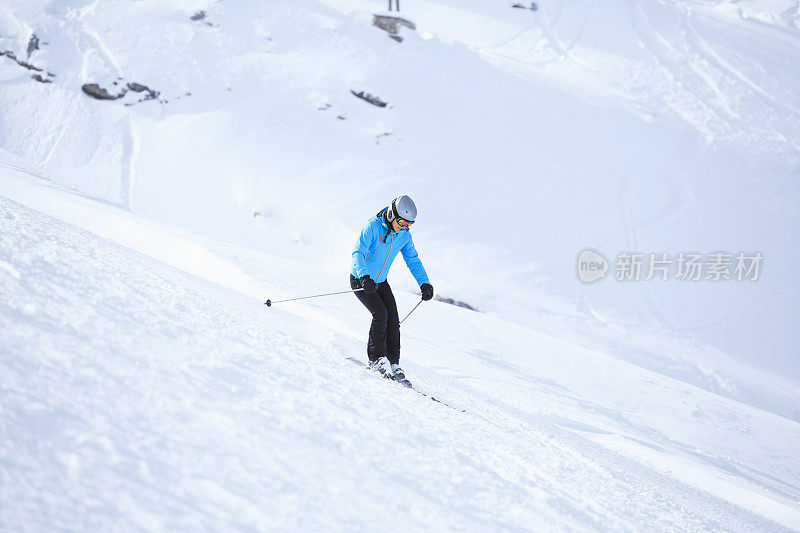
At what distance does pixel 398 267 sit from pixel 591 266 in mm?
5658

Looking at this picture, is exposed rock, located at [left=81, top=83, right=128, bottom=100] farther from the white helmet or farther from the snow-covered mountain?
the white helmet

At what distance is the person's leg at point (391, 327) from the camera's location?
477cm

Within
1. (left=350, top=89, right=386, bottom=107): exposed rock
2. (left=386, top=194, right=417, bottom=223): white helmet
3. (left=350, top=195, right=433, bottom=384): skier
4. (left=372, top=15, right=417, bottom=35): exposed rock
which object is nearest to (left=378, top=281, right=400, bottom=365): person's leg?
(left=350, top=195, right=433, bottom=384): skier

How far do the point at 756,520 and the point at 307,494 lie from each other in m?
3.56

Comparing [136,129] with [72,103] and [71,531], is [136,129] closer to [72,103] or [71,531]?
[72,103]

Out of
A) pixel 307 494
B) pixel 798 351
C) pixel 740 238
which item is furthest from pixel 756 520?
pixel 740 238

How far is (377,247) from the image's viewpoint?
481 centimetres

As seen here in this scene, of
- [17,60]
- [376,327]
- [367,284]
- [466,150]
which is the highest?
[466,150]

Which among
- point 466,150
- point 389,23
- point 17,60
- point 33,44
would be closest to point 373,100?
point 466,150

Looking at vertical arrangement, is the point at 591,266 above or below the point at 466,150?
below

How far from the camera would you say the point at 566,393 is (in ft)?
21.7

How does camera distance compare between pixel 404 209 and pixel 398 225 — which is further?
pixel 398 225

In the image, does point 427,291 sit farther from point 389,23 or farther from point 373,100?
point 389,23

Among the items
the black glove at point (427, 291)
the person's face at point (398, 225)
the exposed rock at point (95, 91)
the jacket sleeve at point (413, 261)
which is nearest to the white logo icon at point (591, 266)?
the jacket sleeve at point (413, 261)
